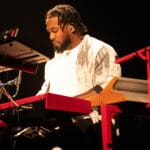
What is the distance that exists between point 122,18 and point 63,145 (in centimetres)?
138

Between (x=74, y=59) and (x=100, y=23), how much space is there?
63 cm

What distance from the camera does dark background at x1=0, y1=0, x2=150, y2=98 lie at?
10.0 ft

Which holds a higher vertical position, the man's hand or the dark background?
the dark background

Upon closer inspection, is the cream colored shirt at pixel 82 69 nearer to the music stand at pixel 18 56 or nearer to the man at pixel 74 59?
the man at pixel 74 59

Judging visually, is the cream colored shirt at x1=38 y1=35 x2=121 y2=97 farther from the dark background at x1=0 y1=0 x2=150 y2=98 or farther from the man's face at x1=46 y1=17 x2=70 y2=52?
the dark background at x1=0 y1=0 x2=150 y2=98

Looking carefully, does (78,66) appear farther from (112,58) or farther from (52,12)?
(52,12)

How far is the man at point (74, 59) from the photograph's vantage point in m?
2.49

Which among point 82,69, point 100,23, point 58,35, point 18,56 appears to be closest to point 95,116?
point 18,56

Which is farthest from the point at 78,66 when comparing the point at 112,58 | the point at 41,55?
the point at 41,55

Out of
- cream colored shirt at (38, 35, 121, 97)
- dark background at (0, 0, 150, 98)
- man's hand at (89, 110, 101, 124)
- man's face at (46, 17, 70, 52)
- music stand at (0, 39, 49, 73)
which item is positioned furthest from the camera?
dark background at (0, 0, 150, 98)

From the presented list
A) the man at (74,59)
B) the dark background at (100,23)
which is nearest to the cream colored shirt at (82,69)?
the man at (74,59)

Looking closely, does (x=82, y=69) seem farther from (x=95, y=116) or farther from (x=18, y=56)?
(x=18, y=56)

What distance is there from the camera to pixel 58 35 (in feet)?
8.75

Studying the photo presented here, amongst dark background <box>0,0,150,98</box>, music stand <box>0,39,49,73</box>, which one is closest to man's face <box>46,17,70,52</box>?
dark background <box>0,0,150,98</box>
